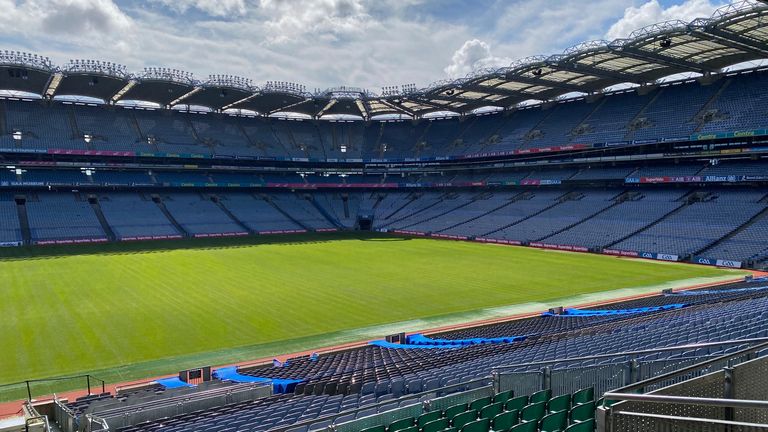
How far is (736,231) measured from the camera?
46281mm

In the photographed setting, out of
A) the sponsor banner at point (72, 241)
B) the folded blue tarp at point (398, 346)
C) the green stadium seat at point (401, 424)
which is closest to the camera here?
the green stadium seat at point (401, 424)

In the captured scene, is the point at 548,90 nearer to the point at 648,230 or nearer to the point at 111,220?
the point at 648,230

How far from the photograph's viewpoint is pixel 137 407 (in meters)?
12.2

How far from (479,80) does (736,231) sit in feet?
99.0

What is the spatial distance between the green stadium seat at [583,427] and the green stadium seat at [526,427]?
2.30 ft

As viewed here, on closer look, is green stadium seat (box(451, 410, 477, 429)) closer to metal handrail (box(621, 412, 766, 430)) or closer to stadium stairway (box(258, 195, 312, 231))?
metal handrail (box(621, 412, 766, 430))

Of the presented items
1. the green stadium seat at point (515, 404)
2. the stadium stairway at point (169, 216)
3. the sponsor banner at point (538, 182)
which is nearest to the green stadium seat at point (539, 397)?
the green stadium seat at point (515, 404)

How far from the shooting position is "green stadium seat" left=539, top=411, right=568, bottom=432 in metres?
6.65

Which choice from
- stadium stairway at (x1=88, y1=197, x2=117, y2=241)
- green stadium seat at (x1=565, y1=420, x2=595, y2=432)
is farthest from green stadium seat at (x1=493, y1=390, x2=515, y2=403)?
stadium stairway at (x1=88, y1=197, x2=117, y2=241)

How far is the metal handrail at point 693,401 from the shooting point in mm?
3320

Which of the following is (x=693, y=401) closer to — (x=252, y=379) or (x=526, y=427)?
(x=526, y=427)

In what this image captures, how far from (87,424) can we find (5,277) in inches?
1348

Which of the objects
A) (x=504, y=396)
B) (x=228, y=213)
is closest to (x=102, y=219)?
(x=228, y=213)

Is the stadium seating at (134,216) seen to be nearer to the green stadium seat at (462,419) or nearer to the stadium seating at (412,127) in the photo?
the stadium seating at (412,127)
